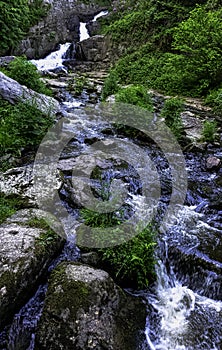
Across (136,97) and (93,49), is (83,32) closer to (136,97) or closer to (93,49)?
(93,49)

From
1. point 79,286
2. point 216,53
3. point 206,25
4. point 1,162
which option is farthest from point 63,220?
point 206,25

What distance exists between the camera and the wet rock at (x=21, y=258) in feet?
10.2

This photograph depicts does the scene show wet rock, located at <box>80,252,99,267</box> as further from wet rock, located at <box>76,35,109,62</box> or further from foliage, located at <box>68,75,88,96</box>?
wet rock, located at <box>76,35,109,62</box>

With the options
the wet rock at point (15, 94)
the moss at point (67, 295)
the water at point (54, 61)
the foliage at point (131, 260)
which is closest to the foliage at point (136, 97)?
the wet rock at point (15, 94)

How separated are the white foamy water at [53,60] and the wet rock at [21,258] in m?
18.6

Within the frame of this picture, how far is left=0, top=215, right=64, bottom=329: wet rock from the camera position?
3.10 metres

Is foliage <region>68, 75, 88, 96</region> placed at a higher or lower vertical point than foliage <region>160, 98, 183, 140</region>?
lower

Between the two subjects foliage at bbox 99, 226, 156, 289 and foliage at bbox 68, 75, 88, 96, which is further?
foliage at bbox 68, 75, 88, 96

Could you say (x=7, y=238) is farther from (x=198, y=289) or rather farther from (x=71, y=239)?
(x=198, y=289)

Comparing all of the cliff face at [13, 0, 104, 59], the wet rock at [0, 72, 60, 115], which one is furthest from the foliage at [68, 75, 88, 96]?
the cliff face at [13, 0, 104, 59]

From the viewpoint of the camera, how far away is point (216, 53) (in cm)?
1113

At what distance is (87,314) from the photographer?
9.76 feet

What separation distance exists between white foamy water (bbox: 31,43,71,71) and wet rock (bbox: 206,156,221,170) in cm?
1655

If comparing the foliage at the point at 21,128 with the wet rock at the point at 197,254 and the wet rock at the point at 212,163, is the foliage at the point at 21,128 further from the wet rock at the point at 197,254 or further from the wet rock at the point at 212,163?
the wet rock at the point at 212,163
